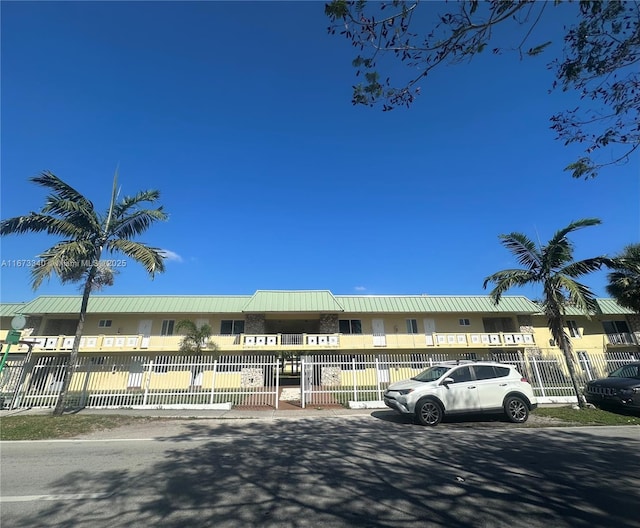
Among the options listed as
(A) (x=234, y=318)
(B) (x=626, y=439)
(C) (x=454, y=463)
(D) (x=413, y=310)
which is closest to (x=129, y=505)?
(C) (x=454, y=463)

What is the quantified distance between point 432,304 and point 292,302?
1086 centimetres

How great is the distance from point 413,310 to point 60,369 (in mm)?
21045

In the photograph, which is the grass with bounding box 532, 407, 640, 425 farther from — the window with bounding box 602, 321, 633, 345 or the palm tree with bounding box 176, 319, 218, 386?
the window with bounding box 602, 321, 633, 345

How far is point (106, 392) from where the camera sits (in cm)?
1410

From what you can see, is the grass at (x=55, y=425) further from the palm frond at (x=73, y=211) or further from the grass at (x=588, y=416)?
the grass at (x=588, y=416)

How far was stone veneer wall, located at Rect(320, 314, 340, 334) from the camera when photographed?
77.2 ft

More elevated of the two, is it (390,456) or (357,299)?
(357,299)

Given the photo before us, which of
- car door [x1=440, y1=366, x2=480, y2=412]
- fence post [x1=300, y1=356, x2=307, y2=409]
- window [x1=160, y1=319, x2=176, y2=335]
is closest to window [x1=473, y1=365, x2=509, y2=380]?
car door [x1=440, y1=366, x2=480, y2=412]

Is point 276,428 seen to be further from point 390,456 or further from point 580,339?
point 580,339

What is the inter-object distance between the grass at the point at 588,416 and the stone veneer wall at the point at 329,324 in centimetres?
1363

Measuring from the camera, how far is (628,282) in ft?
57.1

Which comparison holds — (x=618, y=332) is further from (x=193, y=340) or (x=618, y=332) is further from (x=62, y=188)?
(x=62, y=188)

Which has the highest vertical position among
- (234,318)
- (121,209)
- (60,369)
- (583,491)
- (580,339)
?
(121,209)

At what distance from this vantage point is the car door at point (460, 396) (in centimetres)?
937
